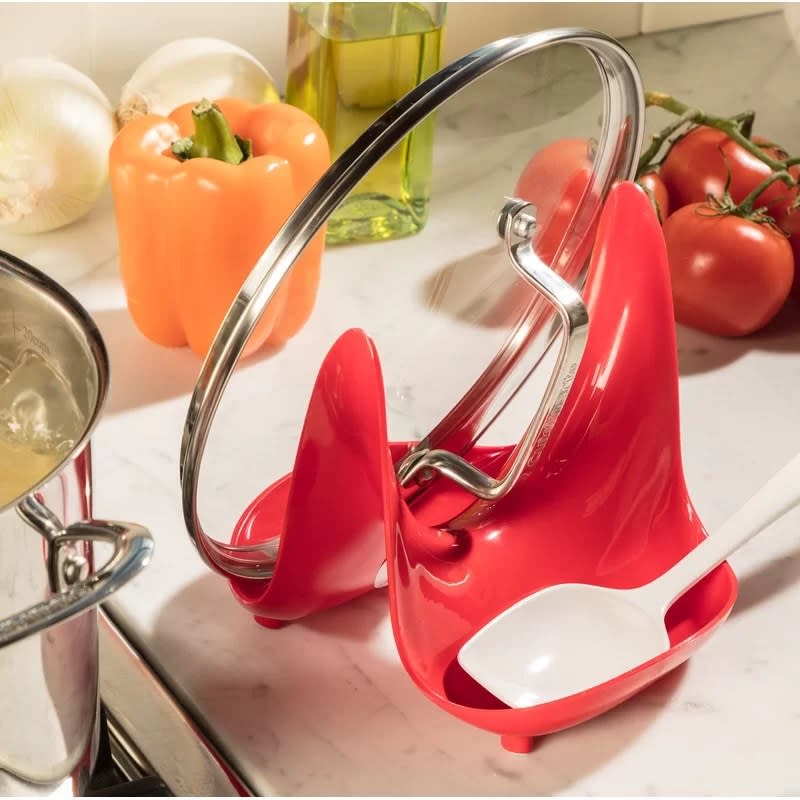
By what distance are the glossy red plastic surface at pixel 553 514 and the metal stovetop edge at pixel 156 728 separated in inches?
2.3

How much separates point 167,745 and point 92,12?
55cm

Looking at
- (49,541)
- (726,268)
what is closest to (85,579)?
(49,541)

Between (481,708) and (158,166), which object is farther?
(158,166)

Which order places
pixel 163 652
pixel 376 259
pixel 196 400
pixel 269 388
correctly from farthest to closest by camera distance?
pixel 376 259
pixel 269 388
pixel 163 652
pixel 196 400

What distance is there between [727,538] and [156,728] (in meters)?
0.27

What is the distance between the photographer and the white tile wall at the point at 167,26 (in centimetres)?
81

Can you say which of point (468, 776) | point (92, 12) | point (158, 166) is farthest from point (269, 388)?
point (92, 12)

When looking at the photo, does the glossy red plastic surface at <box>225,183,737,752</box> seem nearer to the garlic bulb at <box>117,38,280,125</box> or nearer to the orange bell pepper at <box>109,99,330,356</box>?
the orange bell pepper at <box>109,99,330,356</box>

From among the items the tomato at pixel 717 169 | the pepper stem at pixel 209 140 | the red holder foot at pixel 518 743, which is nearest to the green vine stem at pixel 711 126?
the tomato at pixel 717 169

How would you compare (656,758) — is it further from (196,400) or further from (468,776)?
(196,400)

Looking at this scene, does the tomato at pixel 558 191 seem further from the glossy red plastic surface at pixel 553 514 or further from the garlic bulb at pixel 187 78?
the garlic bulb at pixel 187 78

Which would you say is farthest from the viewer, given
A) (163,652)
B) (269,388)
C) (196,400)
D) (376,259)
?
(376,259)

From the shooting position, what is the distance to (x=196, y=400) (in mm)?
430

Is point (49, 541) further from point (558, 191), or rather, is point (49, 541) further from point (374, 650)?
point (558, 191)
